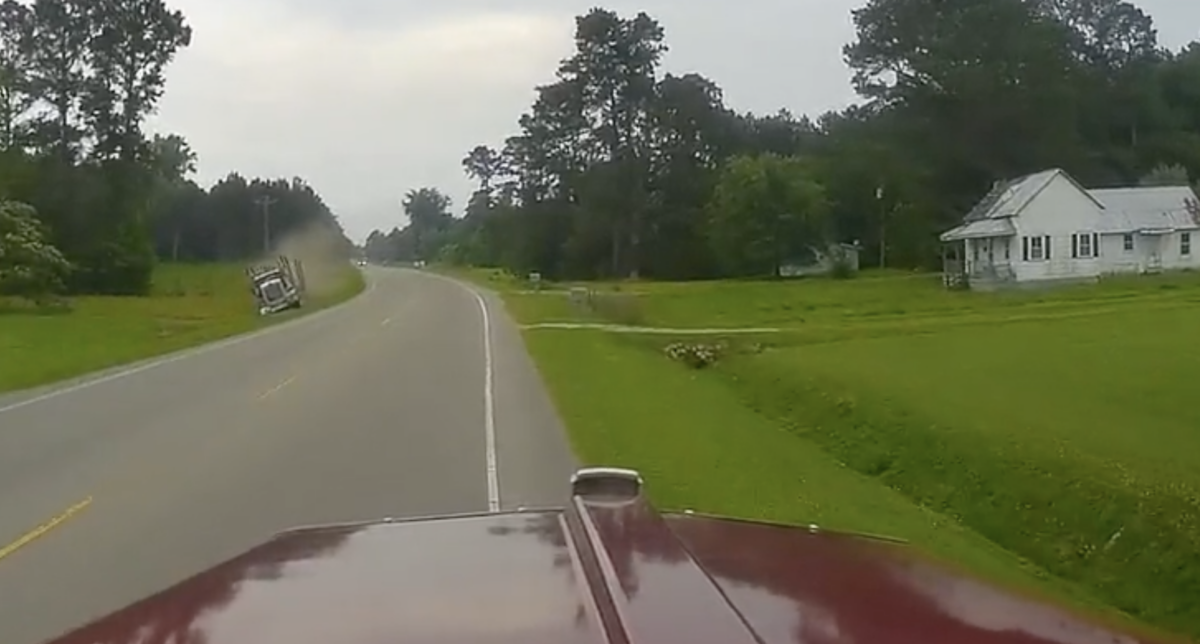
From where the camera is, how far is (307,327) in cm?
4616

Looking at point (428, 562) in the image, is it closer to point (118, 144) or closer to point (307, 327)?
point (307, 327)

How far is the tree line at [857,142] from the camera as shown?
78.2m

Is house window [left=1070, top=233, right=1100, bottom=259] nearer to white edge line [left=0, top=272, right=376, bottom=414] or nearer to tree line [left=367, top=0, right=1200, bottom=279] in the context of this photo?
tree line [left=367, top=0, right=1200, bottom=279]

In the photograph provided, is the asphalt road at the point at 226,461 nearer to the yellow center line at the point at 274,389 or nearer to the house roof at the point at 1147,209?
the yellow center line at the point at 274,389

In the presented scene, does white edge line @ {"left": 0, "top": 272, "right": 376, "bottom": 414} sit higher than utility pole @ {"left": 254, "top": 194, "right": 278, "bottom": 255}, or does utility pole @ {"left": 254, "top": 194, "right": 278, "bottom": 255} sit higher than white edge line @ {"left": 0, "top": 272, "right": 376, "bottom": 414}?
utility pole @ {"left": 254, "top": 194, "right": 278, "bottom": 255}

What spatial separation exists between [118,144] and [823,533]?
250 ft

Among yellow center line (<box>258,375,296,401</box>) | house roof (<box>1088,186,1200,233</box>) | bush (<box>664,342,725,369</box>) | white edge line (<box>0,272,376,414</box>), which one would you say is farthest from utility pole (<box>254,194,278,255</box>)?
yellow center line (<box>258,375,296,401</box>)

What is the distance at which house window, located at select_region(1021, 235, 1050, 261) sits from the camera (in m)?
65.6

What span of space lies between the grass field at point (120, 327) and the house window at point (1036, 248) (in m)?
31.7

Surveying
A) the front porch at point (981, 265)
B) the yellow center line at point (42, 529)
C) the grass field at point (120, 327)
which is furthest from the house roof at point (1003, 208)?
the yellow center line at point (42, 529)

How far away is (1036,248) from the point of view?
66.1m

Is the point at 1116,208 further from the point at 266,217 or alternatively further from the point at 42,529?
the point at 266,217

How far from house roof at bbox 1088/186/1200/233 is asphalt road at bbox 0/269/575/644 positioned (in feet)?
147

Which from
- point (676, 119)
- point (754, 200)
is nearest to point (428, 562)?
point (754, 200)
